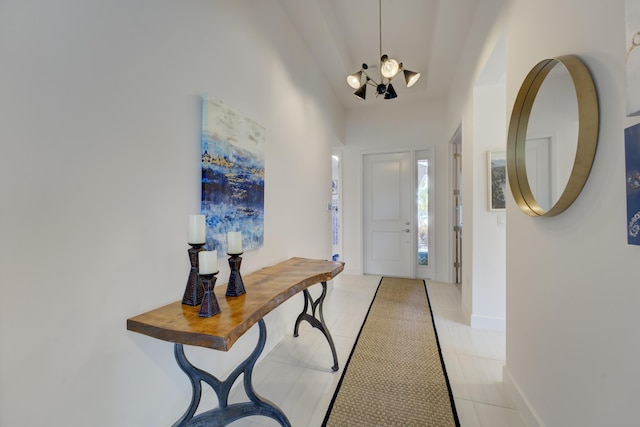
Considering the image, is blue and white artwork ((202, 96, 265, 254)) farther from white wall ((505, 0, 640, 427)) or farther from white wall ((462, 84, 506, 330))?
white wall ((462, 84, 506, 330))

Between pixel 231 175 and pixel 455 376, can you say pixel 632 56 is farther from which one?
pixel 455 376

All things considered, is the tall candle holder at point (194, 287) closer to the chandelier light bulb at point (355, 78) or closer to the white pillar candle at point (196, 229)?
the white pillar candle at point (196, 229)

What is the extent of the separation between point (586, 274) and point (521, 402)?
3.34 ft

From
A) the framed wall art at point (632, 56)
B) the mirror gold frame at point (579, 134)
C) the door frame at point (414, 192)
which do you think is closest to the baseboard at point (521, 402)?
the mirror gold frame at point (579, 134)

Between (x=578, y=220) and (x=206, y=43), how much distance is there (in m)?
2.09

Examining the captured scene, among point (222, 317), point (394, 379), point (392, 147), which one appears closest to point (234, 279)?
point (222, 317)

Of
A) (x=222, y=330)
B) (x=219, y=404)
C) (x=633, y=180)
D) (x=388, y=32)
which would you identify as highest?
(x=388, y=32)

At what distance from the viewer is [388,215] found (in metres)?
4.76

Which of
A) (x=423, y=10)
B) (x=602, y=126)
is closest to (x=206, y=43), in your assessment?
(x=602, y=126)

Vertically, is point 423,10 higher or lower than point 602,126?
higher

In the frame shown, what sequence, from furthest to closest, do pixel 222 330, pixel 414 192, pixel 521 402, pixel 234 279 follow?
pixel 414 192, pixel 521 402, pixel 234 279, pixel 222 330

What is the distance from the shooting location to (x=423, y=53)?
11.6 feet

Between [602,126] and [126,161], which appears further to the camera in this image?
[126,161]

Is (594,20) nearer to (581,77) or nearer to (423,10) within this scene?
(581,77)
